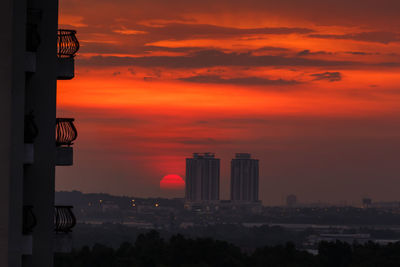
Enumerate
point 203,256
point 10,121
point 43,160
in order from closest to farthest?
point 10,121
point 43,160
point 203,256

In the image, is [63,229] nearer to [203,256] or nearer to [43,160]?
[43,160]

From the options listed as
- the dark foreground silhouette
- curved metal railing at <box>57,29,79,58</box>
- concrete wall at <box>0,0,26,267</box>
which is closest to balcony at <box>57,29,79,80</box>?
curved metal railing at <box>57,29,79,58</box>

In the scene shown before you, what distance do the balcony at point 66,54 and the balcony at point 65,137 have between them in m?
1.31

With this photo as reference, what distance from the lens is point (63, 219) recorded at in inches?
967

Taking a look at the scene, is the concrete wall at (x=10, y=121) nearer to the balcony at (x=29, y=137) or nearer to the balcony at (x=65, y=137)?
the balcony at (x=29, y=137)

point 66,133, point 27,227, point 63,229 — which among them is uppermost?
Result: point 66,133

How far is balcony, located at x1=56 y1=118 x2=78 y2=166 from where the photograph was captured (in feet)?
79.9

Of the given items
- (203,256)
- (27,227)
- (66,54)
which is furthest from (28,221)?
(203,256)

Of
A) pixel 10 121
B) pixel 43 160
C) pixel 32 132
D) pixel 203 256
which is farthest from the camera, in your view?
pixel 203 256

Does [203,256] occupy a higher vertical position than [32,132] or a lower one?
lower

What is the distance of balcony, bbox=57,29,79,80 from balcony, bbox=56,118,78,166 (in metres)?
1.31

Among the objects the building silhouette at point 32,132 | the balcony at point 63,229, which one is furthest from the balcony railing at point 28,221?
the balcony at point 63,229

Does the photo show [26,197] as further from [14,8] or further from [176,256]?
[176,256]

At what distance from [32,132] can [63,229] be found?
3249mm
